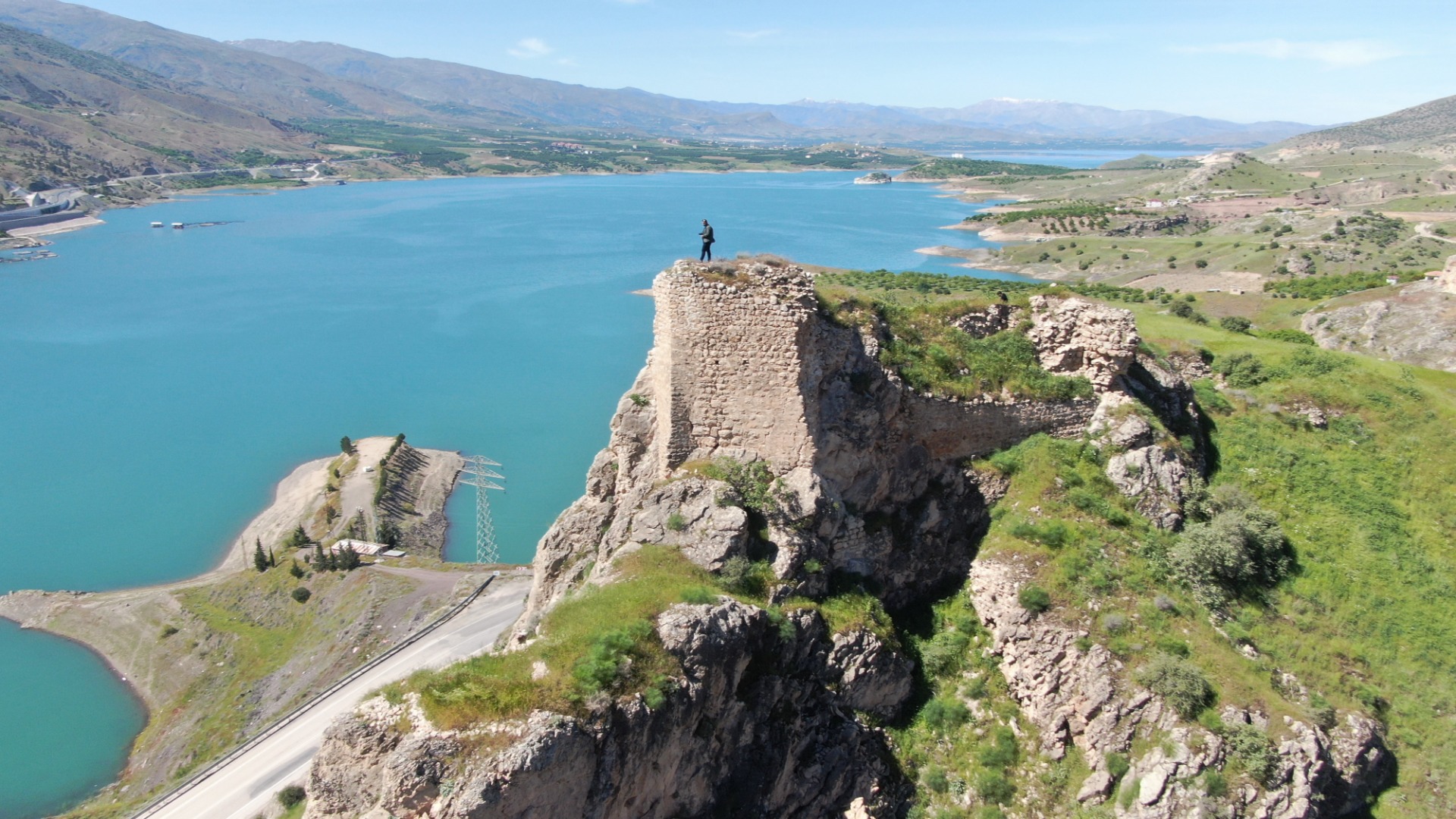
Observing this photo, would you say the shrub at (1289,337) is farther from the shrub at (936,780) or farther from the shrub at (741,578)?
the shrub at (741,578)

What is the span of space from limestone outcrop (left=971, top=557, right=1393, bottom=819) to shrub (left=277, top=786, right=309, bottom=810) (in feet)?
60.9

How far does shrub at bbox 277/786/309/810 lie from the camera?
21062 millimetres

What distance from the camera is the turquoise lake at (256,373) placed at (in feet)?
136

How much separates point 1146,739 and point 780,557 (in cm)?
624

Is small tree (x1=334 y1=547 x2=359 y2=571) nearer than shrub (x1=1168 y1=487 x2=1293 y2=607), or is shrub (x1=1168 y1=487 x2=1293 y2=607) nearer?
shrub (x1=1168 y1=487 x2=1293 y2=607)

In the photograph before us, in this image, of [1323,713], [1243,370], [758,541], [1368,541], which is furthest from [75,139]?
[1323,713]

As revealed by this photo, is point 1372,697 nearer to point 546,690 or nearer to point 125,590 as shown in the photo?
point 546,690

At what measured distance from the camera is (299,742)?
81.0 ft

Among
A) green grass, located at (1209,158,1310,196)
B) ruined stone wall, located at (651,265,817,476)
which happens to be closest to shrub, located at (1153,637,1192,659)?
ruined stone wall, located at (651,265,817,476)

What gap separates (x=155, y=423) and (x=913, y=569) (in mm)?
63816

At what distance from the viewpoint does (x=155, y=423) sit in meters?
59.5

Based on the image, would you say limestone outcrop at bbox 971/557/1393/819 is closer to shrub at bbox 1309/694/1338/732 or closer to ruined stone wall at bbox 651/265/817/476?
shrub at bbox 1309/694/1338/732

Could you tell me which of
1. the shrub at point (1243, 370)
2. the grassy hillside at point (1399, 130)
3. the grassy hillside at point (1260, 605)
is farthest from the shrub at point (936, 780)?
the grassy hillside at point (1399, 130)

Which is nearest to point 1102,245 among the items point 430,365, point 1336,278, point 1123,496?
point 1336,278
